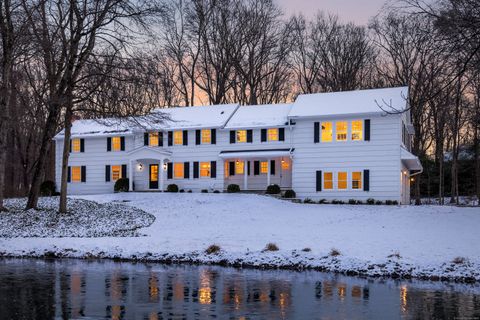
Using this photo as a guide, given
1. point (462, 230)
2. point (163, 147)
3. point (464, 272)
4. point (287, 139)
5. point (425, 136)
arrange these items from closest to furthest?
point (464, 272) < point (462, 230) < point (287, 139) < point (163, 147) < point (425, 136)

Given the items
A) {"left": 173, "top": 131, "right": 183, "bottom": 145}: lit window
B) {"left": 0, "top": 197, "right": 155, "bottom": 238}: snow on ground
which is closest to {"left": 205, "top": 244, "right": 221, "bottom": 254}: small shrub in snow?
{"left": 0, "top": 197, "right": 155, "bottom": 238}: snow on ground

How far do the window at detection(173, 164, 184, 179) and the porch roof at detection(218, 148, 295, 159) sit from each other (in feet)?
11.7

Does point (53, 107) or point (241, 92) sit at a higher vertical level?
point (241, 92)

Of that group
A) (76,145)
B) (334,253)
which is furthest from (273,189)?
(334,253)

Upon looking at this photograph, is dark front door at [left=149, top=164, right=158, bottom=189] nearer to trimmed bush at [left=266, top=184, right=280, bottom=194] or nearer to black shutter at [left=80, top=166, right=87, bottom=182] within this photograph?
black shutter at [left=80, top=166, right=87, bottom=182]

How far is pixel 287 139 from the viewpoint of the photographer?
43.2 m

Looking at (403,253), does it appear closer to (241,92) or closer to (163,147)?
(163,147)

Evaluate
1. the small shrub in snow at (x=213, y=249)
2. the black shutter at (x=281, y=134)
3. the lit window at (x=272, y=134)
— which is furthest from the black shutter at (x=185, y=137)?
the small shrub in snow at (x=213, y=249)

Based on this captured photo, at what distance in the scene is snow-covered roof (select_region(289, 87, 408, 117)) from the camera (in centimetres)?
4078

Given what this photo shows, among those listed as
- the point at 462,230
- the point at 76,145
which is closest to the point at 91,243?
the point at 462,230

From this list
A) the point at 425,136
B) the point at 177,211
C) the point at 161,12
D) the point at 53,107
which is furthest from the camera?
the point at 425,136

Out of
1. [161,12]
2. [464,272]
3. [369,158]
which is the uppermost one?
[161,12]

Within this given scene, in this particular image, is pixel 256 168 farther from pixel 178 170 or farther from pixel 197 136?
pixel 178 170

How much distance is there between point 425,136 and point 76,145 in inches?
1248
